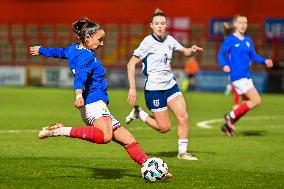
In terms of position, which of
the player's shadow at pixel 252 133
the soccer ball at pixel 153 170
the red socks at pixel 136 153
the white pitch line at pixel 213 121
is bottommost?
the white pitch line at pixel 213 121

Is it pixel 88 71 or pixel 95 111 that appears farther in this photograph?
pixel 95 111

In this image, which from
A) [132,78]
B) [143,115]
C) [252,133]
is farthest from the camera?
[252,133]

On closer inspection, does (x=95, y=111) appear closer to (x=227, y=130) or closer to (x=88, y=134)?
(x=88, y=134)

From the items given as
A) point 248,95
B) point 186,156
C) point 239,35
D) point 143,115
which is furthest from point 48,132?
point 239,35

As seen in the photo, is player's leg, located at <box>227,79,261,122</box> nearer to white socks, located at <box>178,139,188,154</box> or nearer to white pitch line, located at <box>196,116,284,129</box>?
white pitch line, located at <box>196,116,284,129</box>

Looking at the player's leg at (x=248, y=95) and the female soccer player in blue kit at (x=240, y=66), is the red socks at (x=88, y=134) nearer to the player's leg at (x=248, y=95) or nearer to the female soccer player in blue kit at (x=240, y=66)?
the female soccer player in blue kit at (x=240, y=66)

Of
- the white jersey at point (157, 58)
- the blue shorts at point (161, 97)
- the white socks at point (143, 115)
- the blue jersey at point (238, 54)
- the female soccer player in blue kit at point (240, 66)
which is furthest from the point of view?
the blue jersey at point (238, 54)

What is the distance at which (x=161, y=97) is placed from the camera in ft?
41.9

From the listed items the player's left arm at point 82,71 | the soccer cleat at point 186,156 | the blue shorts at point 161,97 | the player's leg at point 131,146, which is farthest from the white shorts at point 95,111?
the blue shorts at point 161,97

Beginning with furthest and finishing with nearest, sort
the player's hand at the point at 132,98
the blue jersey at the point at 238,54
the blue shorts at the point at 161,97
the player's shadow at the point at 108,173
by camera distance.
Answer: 1. the blue jersey at the point at 238,54
2. the blue shorts at the point at 161,97
3. the player's hand at the point at 132,98
4. the player's shadow at the point at 108,173

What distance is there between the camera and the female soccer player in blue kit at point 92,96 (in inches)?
373

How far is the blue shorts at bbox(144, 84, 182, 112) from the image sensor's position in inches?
501

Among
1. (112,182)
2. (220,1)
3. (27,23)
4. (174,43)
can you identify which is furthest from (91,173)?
(27,23)

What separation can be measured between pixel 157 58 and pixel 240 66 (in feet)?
13.3
